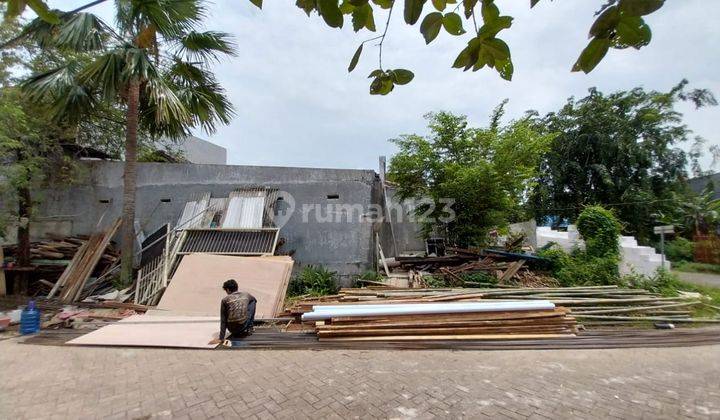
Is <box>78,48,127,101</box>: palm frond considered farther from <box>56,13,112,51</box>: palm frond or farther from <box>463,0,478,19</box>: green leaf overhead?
<box>463,0,478,19</box>: green leaf overhead

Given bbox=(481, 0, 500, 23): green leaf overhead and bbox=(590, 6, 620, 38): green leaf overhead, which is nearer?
bbox=(590, 6, 620, 38): green leaf overhead

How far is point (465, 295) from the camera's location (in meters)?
6.54

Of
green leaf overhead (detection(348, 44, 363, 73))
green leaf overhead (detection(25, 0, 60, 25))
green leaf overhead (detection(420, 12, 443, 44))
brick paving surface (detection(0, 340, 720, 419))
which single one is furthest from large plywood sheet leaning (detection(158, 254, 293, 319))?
green leaf overhead (detection(420, 12, 443, 44))

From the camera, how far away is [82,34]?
6.22 meters

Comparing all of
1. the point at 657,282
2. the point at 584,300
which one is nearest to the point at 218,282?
the point at 584,300

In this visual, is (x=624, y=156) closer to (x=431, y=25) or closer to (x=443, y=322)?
(x=443, y=322)

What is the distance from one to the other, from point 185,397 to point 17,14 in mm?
3335

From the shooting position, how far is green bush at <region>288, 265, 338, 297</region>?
302 inches

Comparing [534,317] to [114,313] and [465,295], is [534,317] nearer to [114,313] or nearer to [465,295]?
[465,295]

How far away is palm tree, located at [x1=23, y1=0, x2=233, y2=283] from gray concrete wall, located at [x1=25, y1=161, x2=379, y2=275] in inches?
52.3

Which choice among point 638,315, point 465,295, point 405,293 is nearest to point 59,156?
point 405,293

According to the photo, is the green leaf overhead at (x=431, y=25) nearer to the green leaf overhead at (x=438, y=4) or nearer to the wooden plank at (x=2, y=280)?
the green leaf overhead at (x=438, y=4)

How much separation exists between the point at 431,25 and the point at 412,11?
0.40 feet

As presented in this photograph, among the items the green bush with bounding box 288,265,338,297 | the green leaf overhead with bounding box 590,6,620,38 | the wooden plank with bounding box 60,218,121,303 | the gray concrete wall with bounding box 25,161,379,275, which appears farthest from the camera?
the gray concrete wall with bounding box 25,161,379,275
